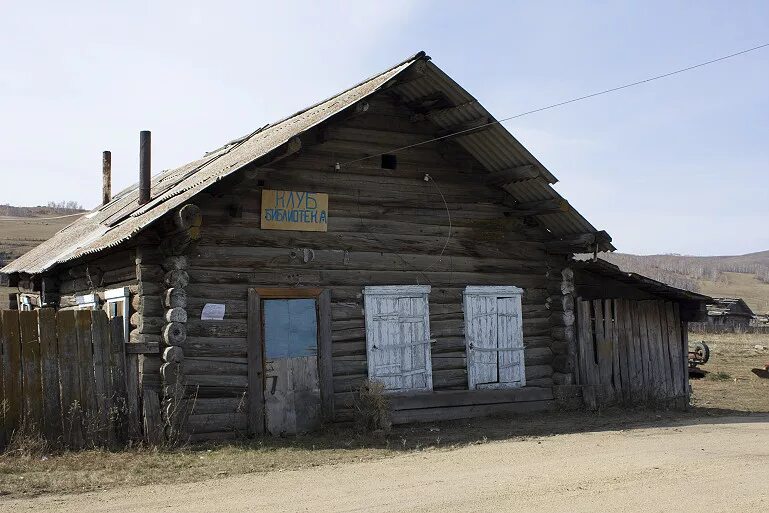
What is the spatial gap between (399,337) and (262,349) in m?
2.47

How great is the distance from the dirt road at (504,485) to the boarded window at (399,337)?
2708 millimetres

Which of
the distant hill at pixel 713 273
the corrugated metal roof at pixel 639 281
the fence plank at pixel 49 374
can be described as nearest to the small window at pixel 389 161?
the corrugated metal roof at pixel 639 281

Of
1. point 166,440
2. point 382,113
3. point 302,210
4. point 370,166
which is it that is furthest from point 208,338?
point 382,113

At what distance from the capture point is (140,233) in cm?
1155

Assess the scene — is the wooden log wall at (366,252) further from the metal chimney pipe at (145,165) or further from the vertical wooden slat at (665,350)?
the metal chimney pipe at (145,165)

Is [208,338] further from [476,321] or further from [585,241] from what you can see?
[585,241]

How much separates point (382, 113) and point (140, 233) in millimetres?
4661

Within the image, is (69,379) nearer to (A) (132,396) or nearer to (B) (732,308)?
(A) (132,396)

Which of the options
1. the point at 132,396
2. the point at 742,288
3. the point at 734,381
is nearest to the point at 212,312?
the point at 132,396

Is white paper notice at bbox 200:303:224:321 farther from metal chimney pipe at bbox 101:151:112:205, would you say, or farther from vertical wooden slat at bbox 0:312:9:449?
metal chimney pipe at bbox 101:151:112:205

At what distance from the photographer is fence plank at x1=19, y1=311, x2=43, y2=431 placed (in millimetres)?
10578

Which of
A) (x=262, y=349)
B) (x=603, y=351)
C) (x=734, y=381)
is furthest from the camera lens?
(x=734, y=381)

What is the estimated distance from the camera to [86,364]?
36.3 feet

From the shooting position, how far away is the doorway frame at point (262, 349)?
12.3 metres
